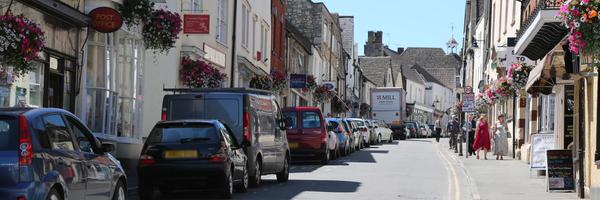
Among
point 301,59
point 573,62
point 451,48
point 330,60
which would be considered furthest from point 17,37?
point 451,48

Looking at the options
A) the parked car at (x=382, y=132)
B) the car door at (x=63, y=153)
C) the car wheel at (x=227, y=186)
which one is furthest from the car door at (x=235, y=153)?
the parked car at (x=382, y=132)

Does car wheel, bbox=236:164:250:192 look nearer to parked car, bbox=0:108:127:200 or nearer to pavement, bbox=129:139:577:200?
pavement, bbox=129:139:577:200

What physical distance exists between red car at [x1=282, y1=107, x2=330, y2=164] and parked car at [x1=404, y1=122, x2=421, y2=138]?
40.2m

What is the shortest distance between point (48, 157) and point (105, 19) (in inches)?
337

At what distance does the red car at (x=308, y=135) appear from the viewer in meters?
26.8

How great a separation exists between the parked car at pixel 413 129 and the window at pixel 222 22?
38.7 m

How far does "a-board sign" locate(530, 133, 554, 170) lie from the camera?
66.6 feet

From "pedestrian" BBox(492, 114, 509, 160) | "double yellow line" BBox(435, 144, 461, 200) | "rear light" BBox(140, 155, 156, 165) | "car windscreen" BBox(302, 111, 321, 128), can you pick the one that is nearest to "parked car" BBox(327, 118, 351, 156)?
"car windscreen" BBox(302, 111, 321, 128)

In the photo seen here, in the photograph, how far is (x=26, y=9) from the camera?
14828mm

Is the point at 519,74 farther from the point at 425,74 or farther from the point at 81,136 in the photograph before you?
the point at 425,74

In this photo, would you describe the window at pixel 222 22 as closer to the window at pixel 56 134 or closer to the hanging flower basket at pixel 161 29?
the hanging flower basket at pixel 161 29

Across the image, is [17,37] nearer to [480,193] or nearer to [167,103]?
[167,103]

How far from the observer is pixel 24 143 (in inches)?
346

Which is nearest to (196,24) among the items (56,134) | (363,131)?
(56,134)
